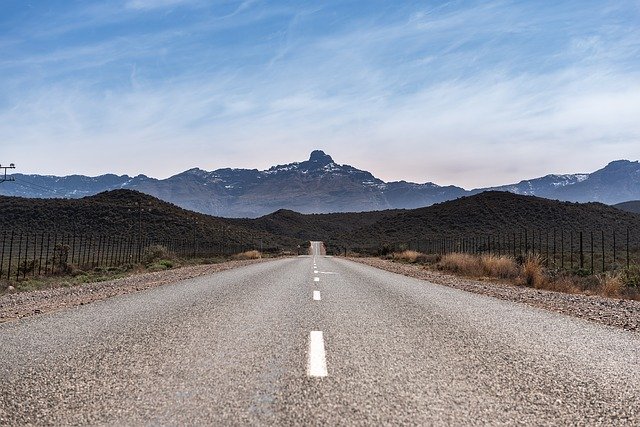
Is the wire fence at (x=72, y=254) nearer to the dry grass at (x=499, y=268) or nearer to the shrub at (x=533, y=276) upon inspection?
the shrub at (x=533, y=276)

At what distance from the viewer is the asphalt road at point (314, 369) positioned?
407 cm

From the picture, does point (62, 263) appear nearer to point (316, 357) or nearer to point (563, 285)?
point (563, 285)

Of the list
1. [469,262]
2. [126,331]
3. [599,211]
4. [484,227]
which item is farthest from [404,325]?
[599,211]

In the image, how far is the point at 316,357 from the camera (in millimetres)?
5902

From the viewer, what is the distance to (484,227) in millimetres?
98688

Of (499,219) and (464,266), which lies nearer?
(464,266)

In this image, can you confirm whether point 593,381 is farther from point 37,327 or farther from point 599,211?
point 599,211

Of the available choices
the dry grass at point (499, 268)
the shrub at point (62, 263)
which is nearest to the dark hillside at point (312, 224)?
the shrub at point (62, 263)

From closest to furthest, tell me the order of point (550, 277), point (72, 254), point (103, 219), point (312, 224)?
point (550, 277), point (72, 254), point (103, 219), point (312, 224)

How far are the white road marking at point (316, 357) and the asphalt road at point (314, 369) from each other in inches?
0.8

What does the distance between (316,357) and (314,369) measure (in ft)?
1.78

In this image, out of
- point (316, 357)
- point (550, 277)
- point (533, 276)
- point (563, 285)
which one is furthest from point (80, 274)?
point (316, 357)

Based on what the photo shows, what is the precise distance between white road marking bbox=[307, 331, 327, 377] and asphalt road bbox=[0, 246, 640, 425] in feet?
0.07

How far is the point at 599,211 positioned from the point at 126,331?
111m
